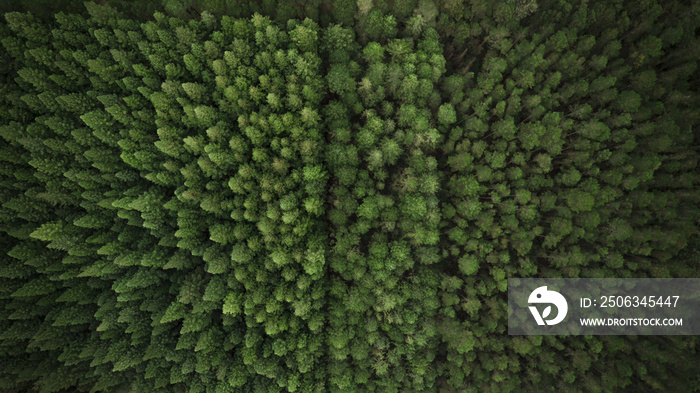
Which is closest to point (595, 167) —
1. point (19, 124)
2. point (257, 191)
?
point (257, 191)

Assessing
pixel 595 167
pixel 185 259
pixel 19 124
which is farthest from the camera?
pixel 595 167

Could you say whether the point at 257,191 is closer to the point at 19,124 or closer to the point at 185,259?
the point at 185,259

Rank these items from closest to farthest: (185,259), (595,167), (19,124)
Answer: (19,124) → (185,259) → (595,167)

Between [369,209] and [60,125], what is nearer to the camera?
[60,125]

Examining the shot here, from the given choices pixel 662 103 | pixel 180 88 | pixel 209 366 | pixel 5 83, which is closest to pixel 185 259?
pixel 209 366

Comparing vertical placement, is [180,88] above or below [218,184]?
above

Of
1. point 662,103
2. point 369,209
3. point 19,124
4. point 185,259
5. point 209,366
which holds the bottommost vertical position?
point 209,366
